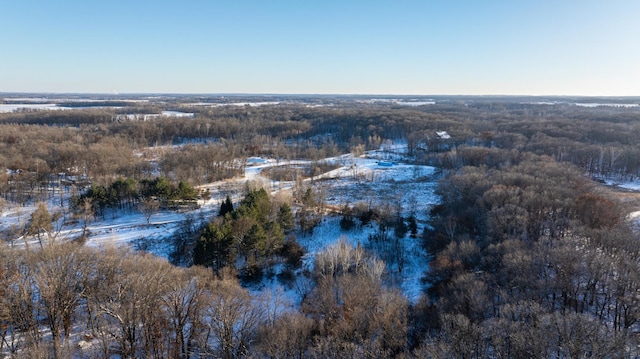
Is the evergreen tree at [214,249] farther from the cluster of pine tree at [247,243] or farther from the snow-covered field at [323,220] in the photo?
the snow-covered field at [323,220]

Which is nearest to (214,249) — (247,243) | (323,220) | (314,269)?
(247,243)

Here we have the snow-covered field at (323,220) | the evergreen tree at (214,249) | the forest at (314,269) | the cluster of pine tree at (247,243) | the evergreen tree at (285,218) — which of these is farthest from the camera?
the evergreen tree at (285,218)

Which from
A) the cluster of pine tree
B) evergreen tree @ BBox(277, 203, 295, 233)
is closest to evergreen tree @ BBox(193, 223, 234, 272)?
the cluster of pine tree

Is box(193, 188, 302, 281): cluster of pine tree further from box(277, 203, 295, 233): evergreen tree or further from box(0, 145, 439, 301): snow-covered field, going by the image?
box(0, 145, 439, 301): snow-covered field

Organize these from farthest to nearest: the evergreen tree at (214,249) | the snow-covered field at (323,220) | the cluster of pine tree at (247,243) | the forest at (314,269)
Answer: the snow-covered field at (323,220), the cluster of pine tree at (247,243), the evergreen tree at (214,249), the forest at (314,269)

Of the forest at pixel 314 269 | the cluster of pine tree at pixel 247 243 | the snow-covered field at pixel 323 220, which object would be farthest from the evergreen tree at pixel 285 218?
the snow-covered field at pixel 323 220

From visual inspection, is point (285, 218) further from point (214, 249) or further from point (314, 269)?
point (214, 249)

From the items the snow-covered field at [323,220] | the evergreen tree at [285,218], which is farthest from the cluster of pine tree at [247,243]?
the snow-covered field at [323,220]

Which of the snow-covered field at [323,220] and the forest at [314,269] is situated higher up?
the forest at [314,269]

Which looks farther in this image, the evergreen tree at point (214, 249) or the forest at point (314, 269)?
the evergreen tree at point (214, 249)

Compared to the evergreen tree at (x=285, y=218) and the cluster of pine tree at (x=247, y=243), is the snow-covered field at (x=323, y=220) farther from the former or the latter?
the evergreen tree at (x=285, y=218)

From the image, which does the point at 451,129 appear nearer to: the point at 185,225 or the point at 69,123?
the point at 185,225
